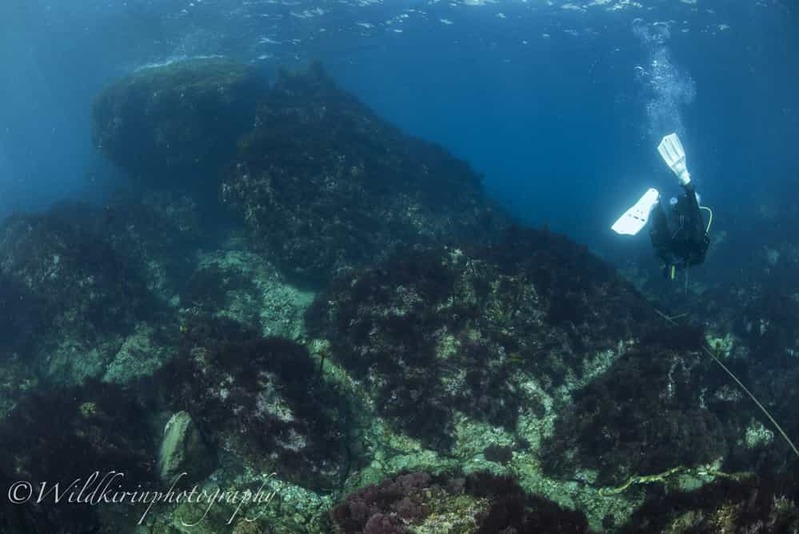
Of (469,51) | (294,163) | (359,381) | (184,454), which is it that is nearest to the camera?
(184,454)

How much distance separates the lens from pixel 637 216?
1153 cm

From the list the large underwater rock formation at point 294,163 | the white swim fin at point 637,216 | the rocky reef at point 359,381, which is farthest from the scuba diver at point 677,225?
the large underwater rock formation at point 294,163

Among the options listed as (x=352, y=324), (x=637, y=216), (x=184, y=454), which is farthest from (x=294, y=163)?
(x=637, y=216)

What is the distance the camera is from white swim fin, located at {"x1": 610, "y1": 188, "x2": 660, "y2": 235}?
37.1 feet

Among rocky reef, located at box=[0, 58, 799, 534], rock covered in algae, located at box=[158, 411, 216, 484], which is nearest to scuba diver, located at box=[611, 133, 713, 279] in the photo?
rocky reef, located at box=[0, 58, 799, 534]

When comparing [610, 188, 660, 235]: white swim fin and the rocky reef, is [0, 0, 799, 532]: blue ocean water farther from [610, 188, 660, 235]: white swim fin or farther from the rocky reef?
[610, 188, 660, 235]: white swim fin

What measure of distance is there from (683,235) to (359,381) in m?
8.17

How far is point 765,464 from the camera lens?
8.00 meters

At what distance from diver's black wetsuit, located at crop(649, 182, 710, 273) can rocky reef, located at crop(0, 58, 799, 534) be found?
1.61 meters

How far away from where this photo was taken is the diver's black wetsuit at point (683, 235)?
1037cm

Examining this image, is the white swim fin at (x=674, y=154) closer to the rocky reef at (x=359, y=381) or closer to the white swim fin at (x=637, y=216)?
the white swim fin at (x=637, y=216)

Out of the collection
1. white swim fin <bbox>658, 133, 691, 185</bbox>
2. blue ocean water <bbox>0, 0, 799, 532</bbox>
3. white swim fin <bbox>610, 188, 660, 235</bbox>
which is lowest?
blue ocean water <bbox>0, 0, 799, 532</bbox>

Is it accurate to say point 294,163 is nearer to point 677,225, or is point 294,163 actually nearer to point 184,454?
point 184,454

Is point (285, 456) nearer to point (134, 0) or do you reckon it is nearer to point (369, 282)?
point (369, 282)
